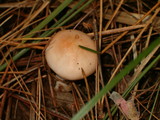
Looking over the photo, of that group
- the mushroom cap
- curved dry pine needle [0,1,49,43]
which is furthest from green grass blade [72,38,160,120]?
curved dry pine needle [0,1,49,43]

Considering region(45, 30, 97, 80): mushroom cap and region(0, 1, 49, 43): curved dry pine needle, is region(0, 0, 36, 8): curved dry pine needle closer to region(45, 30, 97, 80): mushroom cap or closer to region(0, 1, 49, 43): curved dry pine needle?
region(0, 1, 49, 43): curved dry pine needle

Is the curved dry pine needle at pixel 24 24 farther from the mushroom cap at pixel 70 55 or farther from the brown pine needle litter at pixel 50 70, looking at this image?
the mushroom cap at pixel 70 55

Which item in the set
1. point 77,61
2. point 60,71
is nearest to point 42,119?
point 60,71

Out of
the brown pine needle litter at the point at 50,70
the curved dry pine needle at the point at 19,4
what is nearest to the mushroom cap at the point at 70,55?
the brown pine needle litter at the point at 50,70

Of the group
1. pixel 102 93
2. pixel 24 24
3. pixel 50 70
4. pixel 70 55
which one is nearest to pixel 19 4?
pixel 24 24

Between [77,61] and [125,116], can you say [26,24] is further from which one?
[125,116]

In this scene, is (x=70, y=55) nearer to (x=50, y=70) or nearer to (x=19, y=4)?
(x=50, y=70)
